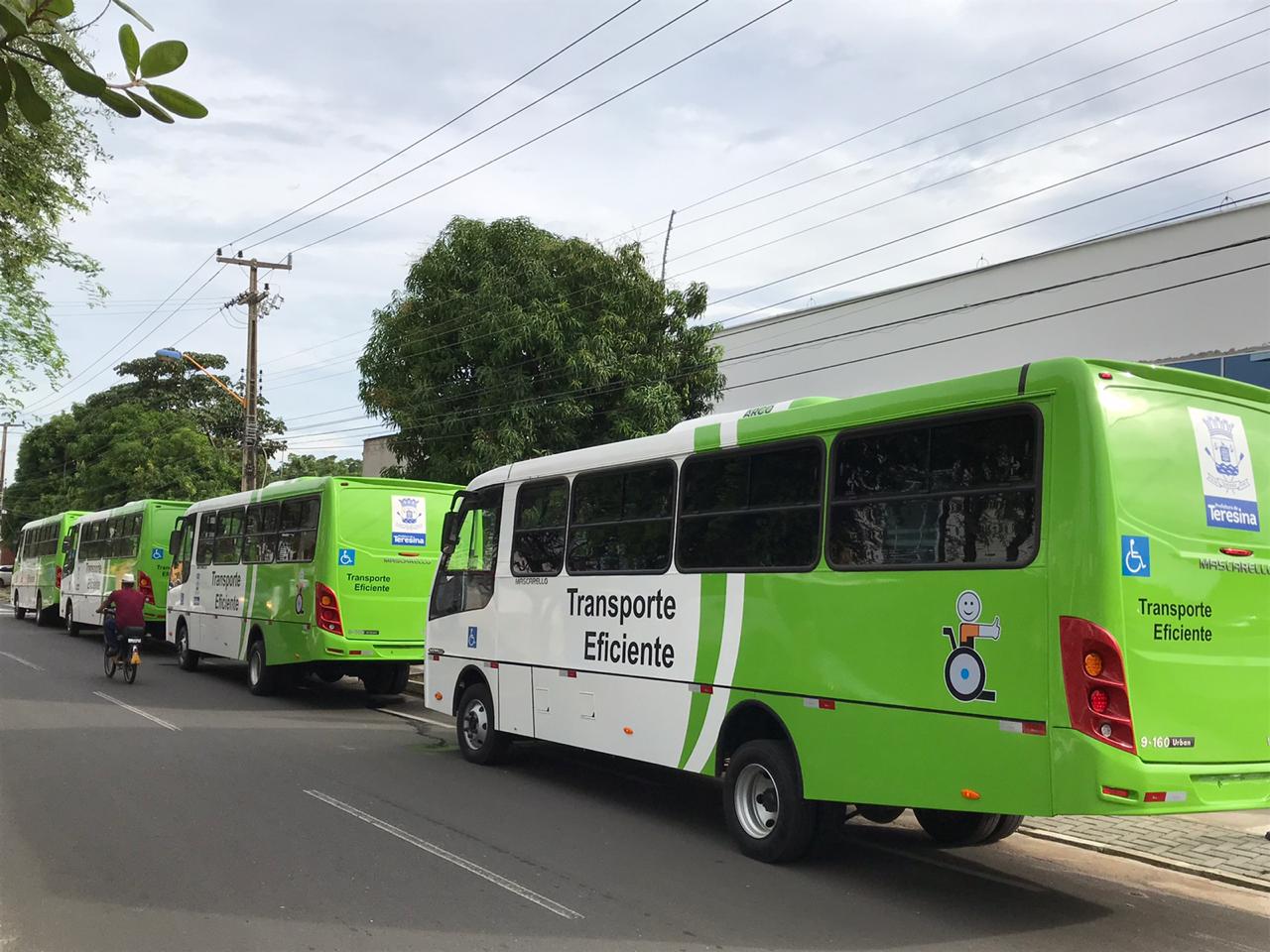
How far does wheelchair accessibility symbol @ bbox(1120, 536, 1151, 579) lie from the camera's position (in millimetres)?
5797

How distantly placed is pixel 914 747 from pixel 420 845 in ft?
11.1

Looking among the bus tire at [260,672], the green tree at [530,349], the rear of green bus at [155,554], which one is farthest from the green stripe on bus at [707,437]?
the rear of green bus at [155,554]

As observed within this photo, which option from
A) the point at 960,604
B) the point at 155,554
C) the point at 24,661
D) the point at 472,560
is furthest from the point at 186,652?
the point at 960,604

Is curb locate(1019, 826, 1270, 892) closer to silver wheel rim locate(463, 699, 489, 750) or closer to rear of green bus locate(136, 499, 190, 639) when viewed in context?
silver wheel rim locate(463, 699, 489, 750)

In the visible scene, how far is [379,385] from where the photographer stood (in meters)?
22.1

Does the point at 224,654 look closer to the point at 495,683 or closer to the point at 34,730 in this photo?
the point at 34,730

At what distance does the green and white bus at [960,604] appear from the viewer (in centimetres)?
580

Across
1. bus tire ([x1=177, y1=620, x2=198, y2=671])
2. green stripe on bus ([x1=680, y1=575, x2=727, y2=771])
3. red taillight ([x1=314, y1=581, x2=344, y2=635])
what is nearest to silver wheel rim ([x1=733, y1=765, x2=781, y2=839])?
green stripe on bus ([x1=680, y1=575, x2=727, y2=771])

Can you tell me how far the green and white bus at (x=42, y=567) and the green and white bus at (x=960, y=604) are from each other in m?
27.4

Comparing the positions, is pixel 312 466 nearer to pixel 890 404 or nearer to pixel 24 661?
pixel 24 661

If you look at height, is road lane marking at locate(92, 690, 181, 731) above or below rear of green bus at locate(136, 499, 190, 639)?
below

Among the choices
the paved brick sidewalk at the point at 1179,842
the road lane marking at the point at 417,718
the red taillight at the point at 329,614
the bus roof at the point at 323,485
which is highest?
the bus roof at the point at 323,485

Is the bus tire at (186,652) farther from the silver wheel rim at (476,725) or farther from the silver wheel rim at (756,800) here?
the silver wheel rim at (756,800)

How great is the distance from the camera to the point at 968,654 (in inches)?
247
